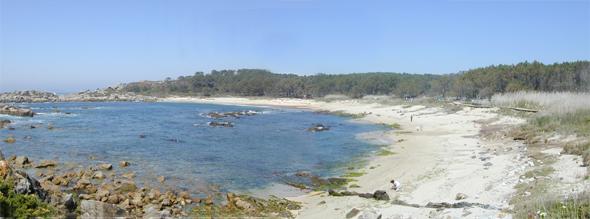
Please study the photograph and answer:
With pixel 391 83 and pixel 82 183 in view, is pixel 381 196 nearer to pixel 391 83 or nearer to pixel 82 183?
pixel 82 183

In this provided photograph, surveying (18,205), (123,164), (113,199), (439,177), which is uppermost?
(18,205)

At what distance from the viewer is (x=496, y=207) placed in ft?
37.4

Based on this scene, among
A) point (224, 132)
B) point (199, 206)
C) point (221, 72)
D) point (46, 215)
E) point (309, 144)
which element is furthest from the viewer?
point (221, 72)

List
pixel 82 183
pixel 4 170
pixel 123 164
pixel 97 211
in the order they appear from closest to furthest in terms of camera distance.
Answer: pixel 97 211 → pixel 4 170 → pixel 82 183 → pixel 123 164

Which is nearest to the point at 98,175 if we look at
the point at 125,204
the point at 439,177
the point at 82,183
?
the point at 82,183

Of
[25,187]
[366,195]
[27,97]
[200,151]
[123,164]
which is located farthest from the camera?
[27,97]

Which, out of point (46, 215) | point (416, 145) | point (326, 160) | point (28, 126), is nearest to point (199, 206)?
point (46, 215)

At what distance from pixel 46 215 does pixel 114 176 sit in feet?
35.6

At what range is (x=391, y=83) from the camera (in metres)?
111

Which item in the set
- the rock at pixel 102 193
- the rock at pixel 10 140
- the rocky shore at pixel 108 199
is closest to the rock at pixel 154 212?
the rocky shore at pixel 108 199

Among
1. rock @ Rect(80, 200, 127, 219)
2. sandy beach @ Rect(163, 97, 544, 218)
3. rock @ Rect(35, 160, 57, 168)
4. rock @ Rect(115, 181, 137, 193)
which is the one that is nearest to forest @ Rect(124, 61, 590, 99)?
sandy beach @ Rect(163, 97, 544, 218)

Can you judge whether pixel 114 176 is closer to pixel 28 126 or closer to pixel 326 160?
pixel 326 160

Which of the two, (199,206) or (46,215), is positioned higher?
(46,215)

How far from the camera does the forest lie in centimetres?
6650
